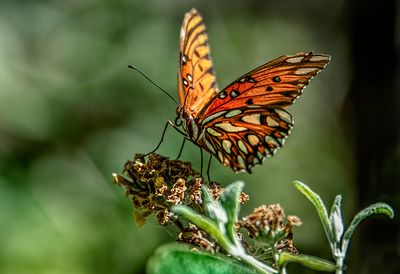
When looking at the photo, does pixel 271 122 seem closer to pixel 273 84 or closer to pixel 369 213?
pixel 273 84

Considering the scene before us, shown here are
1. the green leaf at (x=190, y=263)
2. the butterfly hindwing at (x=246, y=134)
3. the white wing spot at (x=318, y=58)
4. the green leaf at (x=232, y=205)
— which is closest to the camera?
the green leaf at (x=190, y=263)

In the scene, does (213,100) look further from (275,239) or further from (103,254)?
(103,254)

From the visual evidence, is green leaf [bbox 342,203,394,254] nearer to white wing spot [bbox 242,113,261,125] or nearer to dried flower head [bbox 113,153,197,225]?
dried flower head [bbox 113,153,197,225]

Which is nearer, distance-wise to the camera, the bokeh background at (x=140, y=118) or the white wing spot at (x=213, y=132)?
the white wing spot at (x=213, y=132)

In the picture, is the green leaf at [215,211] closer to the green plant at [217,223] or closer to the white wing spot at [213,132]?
the green plant at [217,223]

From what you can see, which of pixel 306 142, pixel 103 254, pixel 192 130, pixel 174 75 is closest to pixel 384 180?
pixel 306 142

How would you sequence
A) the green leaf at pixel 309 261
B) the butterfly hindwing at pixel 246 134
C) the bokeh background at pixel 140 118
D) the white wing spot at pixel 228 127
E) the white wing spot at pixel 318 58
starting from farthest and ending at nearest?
the bokeh background at pixel 140 118
the white wing spot at pixel 228 127
the butterfly hindwing at pixel 246 134
the white wing spot at pixel 318 58
the green leaf at pixel 309 261

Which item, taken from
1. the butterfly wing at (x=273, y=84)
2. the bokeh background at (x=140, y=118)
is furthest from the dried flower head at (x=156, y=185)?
the bokeh background at (x=140, y=118)
